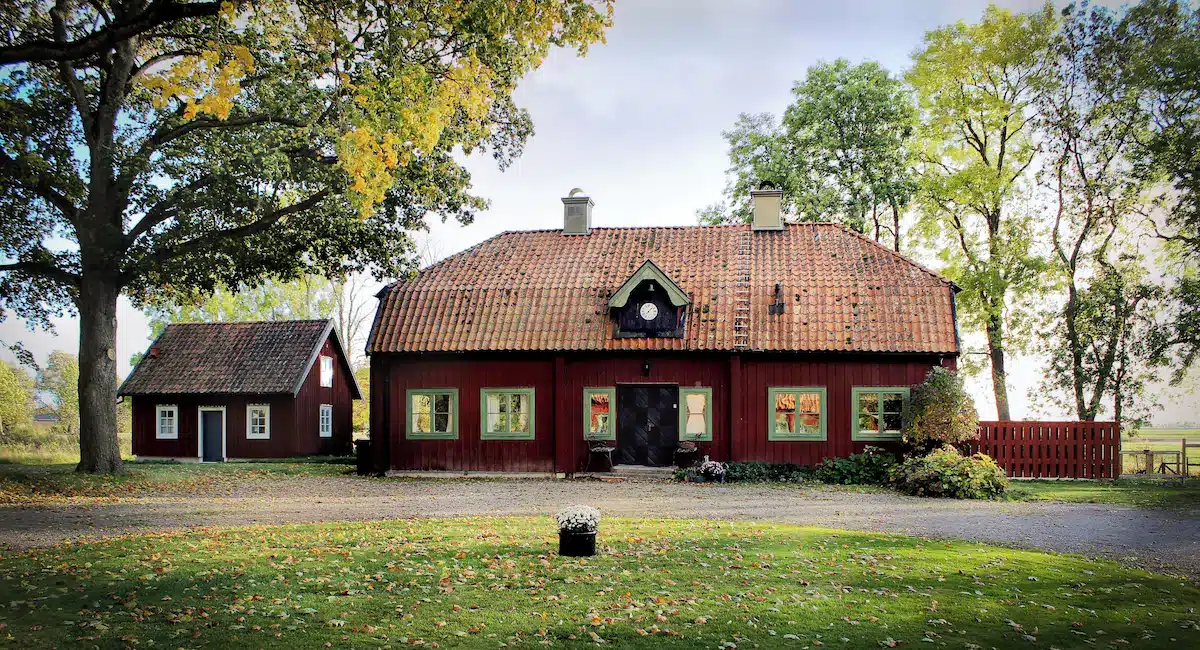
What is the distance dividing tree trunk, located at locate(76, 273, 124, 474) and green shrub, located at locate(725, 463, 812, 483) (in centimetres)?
1466

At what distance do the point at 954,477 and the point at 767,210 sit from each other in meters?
10.0

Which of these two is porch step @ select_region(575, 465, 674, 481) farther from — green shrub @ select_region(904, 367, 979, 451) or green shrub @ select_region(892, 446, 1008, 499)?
green shrub @ select_region(904, 367, 979, 451)

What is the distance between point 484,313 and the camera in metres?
23.7

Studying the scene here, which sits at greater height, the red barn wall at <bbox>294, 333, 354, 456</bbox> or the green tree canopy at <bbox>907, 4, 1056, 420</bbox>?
the green tree canopy at <bbox>907, 4, 1056, 420</bbox>

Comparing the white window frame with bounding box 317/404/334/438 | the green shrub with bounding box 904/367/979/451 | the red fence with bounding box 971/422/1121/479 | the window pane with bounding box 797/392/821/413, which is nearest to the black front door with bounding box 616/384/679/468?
the window pane with bounding box 797/392/821/413

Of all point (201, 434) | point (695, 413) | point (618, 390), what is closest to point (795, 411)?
point (695, 413)

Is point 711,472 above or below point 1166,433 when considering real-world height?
below

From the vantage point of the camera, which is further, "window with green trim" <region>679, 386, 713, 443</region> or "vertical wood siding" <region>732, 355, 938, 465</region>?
"window with green trim" <region>679, 386, 713, 443</region>

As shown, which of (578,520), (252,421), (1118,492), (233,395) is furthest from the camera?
(252,421)

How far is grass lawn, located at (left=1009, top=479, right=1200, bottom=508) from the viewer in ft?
57.6

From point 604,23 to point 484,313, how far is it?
46.1 ft

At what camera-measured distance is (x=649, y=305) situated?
22766 mm

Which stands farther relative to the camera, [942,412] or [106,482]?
[942,412]

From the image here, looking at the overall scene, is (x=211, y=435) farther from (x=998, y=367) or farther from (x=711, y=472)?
(x=998, y=367)
